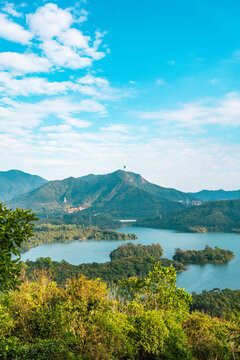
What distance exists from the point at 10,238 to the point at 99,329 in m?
3.20

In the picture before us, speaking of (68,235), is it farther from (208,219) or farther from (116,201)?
(116,201)

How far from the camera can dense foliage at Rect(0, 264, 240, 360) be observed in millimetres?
5309

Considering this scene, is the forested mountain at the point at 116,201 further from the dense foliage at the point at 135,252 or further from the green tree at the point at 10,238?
the green tree at the point at 10,238

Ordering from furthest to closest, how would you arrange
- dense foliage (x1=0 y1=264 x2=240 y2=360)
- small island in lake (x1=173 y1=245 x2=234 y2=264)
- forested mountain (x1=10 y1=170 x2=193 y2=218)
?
forested mountain (x1=10 y1=170 x2=193 y2=218) → small island in lake (x1=173 y1=245 x2=234 y2=264) → dense foliage (x1=0 y1=264 x2=240 y2=360)

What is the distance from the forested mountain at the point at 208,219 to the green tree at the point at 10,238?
258ft

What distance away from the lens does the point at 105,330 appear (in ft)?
19.1

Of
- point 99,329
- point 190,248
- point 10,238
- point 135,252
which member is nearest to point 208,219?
point 190,248

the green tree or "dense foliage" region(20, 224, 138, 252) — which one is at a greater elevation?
the green tree

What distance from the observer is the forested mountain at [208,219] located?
3187 inches

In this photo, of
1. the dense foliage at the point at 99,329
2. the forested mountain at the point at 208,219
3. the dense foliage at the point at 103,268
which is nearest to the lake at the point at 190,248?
the dense foliage at the point at 103,268

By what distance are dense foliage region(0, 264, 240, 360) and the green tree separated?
1.88 m

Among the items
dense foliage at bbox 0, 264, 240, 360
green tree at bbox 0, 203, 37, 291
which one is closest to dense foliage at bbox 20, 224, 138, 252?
dense foliage at bbox 0, 264, 240, 360

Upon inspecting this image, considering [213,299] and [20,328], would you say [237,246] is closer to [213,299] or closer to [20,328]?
[213,299]

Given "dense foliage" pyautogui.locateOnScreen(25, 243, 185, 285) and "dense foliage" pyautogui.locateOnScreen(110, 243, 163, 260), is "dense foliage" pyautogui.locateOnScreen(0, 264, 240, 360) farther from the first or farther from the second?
"dense foliage" pyautogui.locateOnScreen(110, 243, 163, 260)
